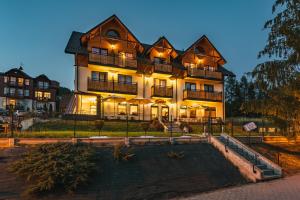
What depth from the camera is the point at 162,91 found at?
3052cm

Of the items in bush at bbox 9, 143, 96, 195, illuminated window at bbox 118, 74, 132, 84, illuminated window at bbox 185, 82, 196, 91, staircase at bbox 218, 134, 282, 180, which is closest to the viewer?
bush at bbox 9, 143, 96, 195

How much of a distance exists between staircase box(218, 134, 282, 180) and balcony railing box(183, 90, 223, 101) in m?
15.6

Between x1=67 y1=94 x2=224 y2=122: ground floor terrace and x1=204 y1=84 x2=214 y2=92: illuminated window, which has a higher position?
x1=204 y1=84 x2=214 y2=92: illuminated window

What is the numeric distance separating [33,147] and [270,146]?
13.9 meters

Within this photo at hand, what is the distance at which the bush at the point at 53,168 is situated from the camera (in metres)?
8.47

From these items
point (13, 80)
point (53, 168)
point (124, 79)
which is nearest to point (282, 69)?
point (53, 168)

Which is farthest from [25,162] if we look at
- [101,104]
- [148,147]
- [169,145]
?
[101,104]

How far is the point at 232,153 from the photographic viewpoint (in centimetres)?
1355

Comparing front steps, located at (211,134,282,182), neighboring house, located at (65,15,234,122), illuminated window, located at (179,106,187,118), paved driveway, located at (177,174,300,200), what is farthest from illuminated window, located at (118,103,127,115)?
paved driveway, located at (177,174,300,200)

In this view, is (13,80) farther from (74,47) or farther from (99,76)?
(99,76)

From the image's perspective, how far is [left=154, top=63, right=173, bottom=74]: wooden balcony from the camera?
29.9 m

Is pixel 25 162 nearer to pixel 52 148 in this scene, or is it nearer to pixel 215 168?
pixel 52 148

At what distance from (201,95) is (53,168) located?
25316 mm

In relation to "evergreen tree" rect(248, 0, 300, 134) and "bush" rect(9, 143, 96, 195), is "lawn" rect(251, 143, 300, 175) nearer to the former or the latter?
"evergreen tree" rect(248, 0, 300, 134)
